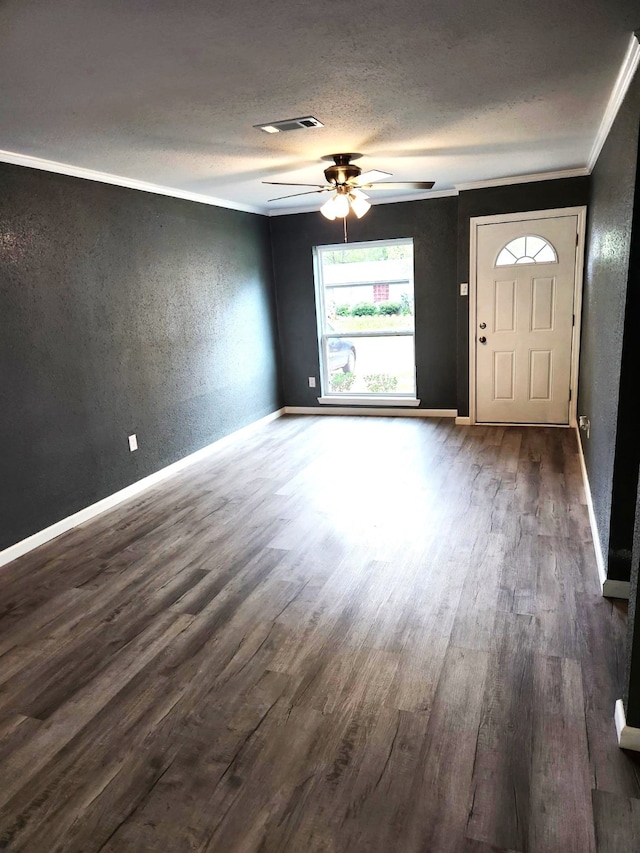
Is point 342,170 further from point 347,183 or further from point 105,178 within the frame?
point 105,178

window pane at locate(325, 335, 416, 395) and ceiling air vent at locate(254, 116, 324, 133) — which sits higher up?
ceiling air vent at locate(254, 116, 324, 133)

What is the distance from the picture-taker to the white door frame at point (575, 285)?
200 inches

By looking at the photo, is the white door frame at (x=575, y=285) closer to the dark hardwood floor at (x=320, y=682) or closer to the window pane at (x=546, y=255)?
the window pane at (x=546, y=255)

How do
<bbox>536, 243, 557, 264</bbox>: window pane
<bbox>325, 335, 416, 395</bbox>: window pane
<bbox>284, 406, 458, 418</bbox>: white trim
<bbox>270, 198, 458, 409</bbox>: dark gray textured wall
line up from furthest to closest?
<bbox>325, 335, 416, 395</bbox>: window pane, <bbox>284, 406, 458, 418</bbox>: white trim, <bbox>270, 198, 458, 409</bbox>: dark gray textured wall, <bbox>536, 243, 557, 264</bbox>: window pane

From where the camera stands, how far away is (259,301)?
244 inches

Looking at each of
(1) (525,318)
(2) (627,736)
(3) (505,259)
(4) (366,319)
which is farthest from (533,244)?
(2) (627,736)

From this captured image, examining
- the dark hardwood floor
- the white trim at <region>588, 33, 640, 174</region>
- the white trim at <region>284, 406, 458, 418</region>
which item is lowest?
the dark hardwood floor

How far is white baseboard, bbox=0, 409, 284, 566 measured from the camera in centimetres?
341

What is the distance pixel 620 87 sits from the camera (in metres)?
2.58

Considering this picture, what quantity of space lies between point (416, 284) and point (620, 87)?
11.1 ft

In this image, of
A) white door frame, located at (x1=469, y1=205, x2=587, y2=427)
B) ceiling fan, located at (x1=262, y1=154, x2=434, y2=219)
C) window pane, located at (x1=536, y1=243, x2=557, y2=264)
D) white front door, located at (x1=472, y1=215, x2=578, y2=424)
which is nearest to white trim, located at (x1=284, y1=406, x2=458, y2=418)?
white door frame, located at (x1=469, y1=205, x2=587, y2=427)

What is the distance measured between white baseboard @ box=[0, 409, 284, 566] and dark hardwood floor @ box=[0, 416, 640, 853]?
0.09 m

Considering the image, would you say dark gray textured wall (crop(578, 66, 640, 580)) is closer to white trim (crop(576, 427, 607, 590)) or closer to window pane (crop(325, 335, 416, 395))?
white trim (crop(576, 427, 607, 590))

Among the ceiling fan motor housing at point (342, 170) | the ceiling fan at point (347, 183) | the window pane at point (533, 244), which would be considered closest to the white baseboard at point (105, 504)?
the ceiling fan at point (347, 183)
